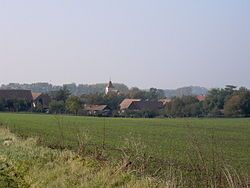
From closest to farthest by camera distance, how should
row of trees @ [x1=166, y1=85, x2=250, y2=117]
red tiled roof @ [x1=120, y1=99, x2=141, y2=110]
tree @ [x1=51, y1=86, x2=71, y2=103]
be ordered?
row of trees @ [x1=166, y1=85, x2=250, y2=117]
tree @ [x1=51, y1=86, x2=71, y2=103]
red tiled roof @ [x1=120, y1=99, x2=141, y2=110]

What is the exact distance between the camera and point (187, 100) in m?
104

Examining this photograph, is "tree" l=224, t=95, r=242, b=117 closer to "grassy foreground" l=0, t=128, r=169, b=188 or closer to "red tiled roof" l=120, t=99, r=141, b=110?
"red tiled roof" l=120, t=99, r=141, b=110

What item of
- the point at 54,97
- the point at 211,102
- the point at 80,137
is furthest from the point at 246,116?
the point at 80,137

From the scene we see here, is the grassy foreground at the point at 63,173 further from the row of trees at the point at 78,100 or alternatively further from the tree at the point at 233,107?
the row of trees at the point at 78,100

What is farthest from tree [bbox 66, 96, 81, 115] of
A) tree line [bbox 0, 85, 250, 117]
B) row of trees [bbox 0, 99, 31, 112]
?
row of trees [bbox 0, 99, 31, 112]

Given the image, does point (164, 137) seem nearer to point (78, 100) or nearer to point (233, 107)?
point (233, 107)

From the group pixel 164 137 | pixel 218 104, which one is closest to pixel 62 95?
pixel 218 104

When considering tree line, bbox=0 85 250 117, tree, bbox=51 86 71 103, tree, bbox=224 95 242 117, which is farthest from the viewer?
tree, bbox=51 86 71 103

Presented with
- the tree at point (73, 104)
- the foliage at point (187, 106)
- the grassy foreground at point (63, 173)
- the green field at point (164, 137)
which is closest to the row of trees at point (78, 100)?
the tree at point (73, 104)

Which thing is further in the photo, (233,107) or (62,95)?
(62,95)

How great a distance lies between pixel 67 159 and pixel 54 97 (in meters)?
115

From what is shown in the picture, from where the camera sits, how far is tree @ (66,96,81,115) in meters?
114

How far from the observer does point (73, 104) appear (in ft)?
375

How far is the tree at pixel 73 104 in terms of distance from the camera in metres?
114
